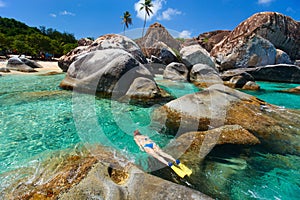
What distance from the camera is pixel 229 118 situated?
17.1 feet

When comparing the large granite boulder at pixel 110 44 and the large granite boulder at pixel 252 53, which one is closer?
the large granite boulder at pixel 110 44

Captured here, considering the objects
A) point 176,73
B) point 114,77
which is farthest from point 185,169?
point 176,73

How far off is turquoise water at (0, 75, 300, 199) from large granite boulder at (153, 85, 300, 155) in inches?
24.4

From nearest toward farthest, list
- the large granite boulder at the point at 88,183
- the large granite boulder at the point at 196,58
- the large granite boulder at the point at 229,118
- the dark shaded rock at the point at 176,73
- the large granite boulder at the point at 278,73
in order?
the large granite boulder at the point at 88,183, the large granite boulder at the point at 229,118, the dark shaded rock at the point at 176,73, the large granite boulder at the point at 278,73, the large granite boulder at the point at 196,58

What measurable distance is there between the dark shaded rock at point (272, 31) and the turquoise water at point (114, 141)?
2158 centimetres

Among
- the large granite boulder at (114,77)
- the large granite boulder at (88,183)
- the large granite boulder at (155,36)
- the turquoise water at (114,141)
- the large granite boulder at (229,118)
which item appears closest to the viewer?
the large granite boulder at (88,183)

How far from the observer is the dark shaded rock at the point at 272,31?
79.6 ft

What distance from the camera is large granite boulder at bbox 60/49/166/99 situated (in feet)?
25.5

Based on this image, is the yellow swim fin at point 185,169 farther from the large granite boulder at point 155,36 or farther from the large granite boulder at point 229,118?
the large granite boulder at point 155,36

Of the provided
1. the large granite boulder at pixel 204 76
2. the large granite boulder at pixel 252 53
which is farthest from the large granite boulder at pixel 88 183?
the large granite boulder at pixel 252 53

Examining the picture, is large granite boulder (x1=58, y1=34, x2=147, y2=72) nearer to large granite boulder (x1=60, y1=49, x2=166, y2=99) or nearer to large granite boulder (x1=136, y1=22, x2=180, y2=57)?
large granite boulder (x1=60, y1=49, x2=166, y2=99)

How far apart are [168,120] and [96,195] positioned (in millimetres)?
3586

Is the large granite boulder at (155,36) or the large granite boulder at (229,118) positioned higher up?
the large granite boulder at (155,36)

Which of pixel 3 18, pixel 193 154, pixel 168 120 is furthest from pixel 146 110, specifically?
pixel 3 18
